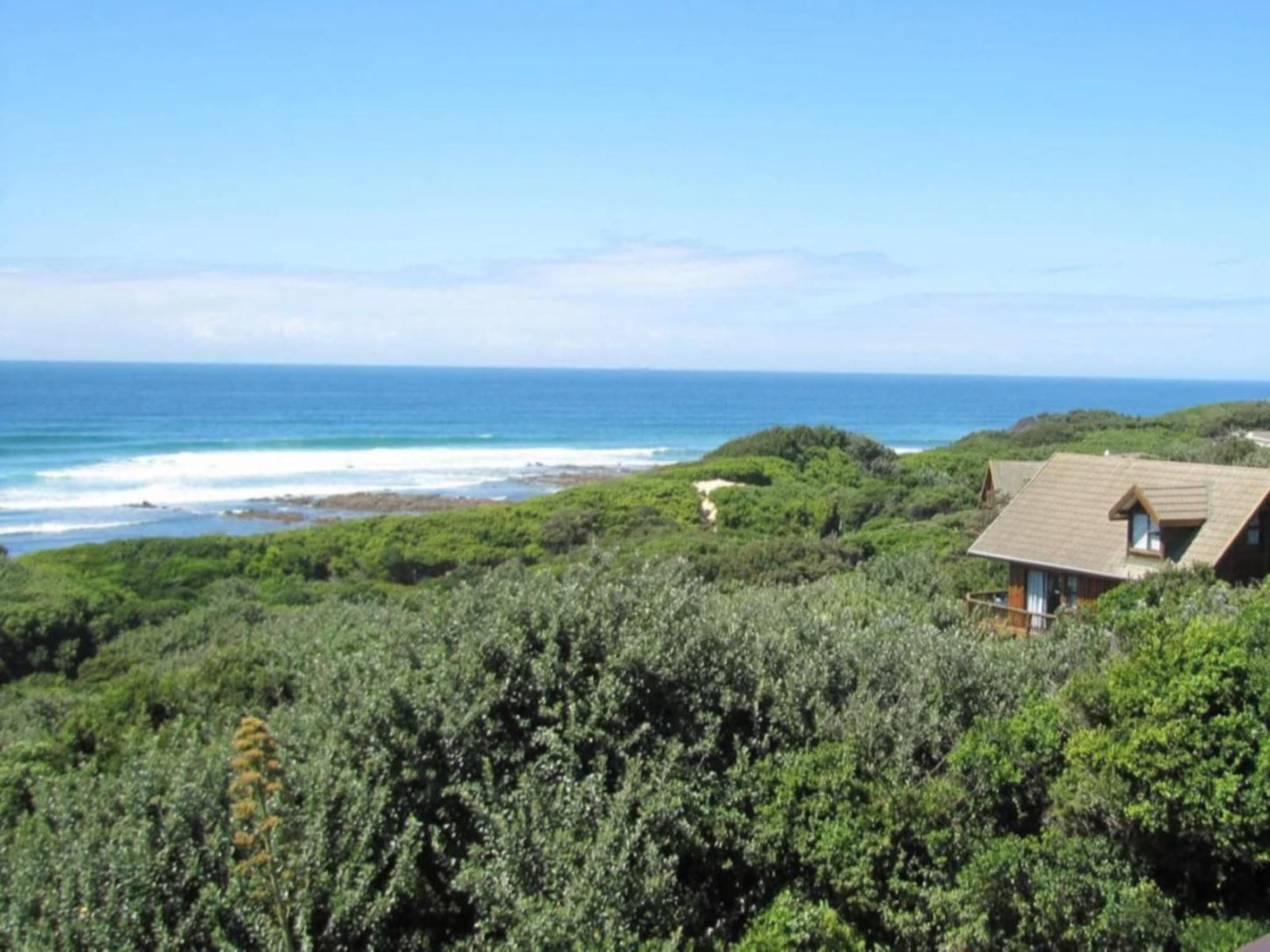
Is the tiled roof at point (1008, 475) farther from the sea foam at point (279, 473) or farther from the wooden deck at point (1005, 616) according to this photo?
the sea foam at point (279, 473)

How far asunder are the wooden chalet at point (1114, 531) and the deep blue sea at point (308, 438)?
118 feet

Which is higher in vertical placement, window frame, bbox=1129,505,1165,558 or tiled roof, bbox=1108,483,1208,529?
tiled roof, bbox=1108,483,1208,529

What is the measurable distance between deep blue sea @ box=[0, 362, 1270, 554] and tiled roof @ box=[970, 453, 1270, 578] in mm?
35642

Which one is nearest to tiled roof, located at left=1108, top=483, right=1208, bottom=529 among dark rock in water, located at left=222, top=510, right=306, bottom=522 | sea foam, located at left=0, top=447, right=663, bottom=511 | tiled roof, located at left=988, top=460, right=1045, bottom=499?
tiled roof, located at left=988, top=460, right=1045, bottom=499

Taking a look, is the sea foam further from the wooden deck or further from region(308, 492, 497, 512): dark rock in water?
the wooden deck

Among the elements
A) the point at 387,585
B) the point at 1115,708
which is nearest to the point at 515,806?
the point at 1115,708

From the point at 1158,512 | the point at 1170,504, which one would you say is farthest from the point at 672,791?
the point at 1170,504

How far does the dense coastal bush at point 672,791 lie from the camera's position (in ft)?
24.0

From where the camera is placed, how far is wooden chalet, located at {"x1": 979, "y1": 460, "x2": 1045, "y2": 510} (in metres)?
32.2

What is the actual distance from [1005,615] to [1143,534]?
249 cm

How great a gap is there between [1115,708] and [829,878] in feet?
8.98

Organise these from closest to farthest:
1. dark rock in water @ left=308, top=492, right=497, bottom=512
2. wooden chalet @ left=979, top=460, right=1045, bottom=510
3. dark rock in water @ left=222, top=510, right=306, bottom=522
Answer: wooden chalet @ left=979, top=460, right=1045, bottom=510 < dark rock in water @ left=222, top=510, right=306, bottom=522 < dark rock in water @ left=308, top=492, right=497, bottom=512

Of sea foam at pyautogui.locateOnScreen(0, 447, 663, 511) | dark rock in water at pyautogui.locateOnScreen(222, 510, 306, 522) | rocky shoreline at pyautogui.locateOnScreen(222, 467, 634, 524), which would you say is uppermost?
sea foam at pyautogui.locateOnScreen(0, 447, 663, 511)

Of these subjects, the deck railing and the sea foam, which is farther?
the sea foam
